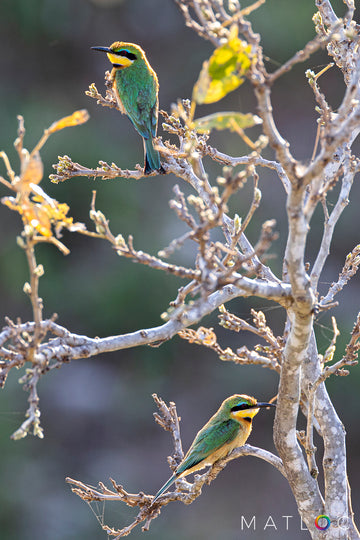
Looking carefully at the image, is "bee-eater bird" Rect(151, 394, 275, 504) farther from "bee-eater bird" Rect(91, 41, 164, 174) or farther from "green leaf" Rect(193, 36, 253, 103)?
"green leaf" Rect(193, 36, 253, 103)

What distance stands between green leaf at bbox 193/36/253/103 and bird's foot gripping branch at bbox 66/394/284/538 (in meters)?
1.16

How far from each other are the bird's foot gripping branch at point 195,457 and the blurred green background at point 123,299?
12.2 feet

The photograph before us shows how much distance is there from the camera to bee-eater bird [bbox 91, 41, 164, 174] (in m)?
Answer: 3.21

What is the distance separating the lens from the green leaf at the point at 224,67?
49.4 inches

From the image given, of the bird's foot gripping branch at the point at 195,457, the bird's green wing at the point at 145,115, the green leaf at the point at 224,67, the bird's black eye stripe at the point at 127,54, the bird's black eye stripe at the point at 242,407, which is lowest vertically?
the bird's foot gripping branch at the point at 195,457

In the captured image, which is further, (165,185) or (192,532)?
(165,185)

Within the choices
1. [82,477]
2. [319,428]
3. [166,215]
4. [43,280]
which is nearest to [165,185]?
[166,215]

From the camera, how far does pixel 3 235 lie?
7.80m

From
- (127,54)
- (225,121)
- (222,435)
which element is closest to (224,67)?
(225,121)

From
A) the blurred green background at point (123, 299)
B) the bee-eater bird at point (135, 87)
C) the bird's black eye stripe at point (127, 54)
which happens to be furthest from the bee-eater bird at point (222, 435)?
the blurred green background at point (123, 299)

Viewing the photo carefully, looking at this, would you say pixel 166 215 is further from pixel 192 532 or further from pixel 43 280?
pixel 192 532

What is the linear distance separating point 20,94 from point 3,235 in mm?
1906

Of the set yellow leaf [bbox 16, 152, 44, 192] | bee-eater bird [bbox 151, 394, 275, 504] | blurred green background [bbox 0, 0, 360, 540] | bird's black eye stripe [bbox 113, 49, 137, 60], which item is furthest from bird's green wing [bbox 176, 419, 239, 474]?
blurred green background [bbox 0, 0, 360, 540]

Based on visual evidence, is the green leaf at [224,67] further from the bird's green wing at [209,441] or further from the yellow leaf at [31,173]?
the bird's green wing at [209,441]
